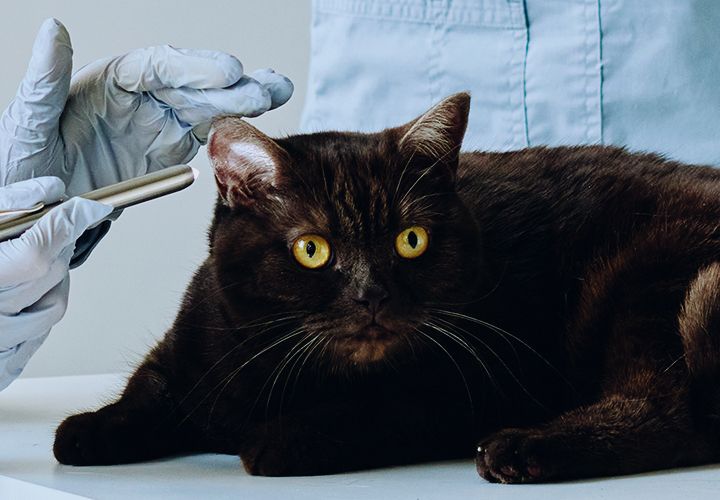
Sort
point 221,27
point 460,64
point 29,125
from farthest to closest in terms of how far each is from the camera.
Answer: point 221,27 → point 460,64 → point 29,125

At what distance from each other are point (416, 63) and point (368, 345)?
2.60ft

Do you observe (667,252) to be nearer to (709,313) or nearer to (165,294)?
(709,313)

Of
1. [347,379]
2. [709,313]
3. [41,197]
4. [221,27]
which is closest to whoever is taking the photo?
[709,313]

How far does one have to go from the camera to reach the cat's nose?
34.9 inches

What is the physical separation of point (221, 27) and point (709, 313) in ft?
5.21

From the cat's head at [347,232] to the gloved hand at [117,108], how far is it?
311 millimetres

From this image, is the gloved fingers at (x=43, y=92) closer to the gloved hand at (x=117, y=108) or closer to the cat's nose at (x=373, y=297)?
the gloved hand at (x=117, y=108)

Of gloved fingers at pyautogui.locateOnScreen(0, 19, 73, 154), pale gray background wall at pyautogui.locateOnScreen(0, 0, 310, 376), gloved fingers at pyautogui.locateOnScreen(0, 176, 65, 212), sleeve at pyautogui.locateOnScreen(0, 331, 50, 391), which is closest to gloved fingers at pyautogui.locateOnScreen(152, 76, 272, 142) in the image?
gloved fingers at pyautogui.locateOnScreen(0, 19, 73, 154)

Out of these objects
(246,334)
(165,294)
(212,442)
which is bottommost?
(165,294)

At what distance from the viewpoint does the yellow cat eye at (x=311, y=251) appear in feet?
3.06

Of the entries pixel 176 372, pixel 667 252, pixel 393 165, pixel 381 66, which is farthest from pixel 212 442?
pixel 381 66

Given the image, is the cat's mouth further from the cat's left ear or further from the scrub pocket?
the scrub pocket

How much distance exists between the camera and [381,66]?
1.62 m

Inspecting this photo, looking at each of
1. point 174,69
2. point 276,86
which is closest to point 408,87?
point 276,86
